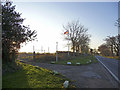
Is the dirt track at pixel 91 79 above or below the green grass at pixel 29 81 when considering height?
below

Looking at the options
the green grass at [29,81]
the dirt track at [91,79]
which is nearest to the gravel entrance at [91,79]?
the dirt track at [91,79]

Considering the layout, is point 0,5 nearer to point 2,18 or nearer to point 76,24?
point 2,18

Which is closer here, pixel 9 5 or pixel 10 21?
pixel 10 21

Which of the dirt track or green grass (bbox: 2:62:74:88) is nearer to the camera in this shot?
green grass (bbox: 2:62:74:88)

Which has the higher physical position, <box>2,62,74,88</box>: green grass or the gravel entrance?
<box>2,62,74,88</box>: green grass

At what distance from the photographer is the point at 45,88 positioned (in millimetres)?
4410

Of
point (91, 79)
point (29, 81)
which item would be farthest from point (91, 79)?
point (29, 81)

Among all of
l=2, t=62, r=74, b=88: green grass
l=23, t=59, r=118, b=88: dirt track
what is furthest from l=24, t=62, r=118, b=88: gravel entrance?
l=2, t=62, r=74, b=88: green grass

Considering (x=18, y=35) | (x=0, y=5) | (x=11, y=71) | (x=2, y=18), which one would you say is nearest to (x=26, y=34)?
(x=18, y=35)

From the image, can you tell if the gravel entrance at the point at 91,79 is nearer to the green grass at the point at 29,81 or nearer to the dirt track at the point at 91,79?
the dirt track at the point at 91,79

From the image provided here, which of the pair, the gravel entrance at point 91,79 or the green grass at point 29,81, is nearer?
the green grass at point 29,81

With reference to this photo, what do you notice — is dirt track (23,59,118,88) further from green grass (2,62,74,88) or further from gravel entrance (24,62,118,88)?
green grass (2,62,74,88)

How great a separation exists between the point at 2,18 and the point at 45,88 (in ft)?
19.2

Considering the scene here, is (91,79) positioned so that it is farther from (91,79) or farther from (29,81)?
(29,81)
